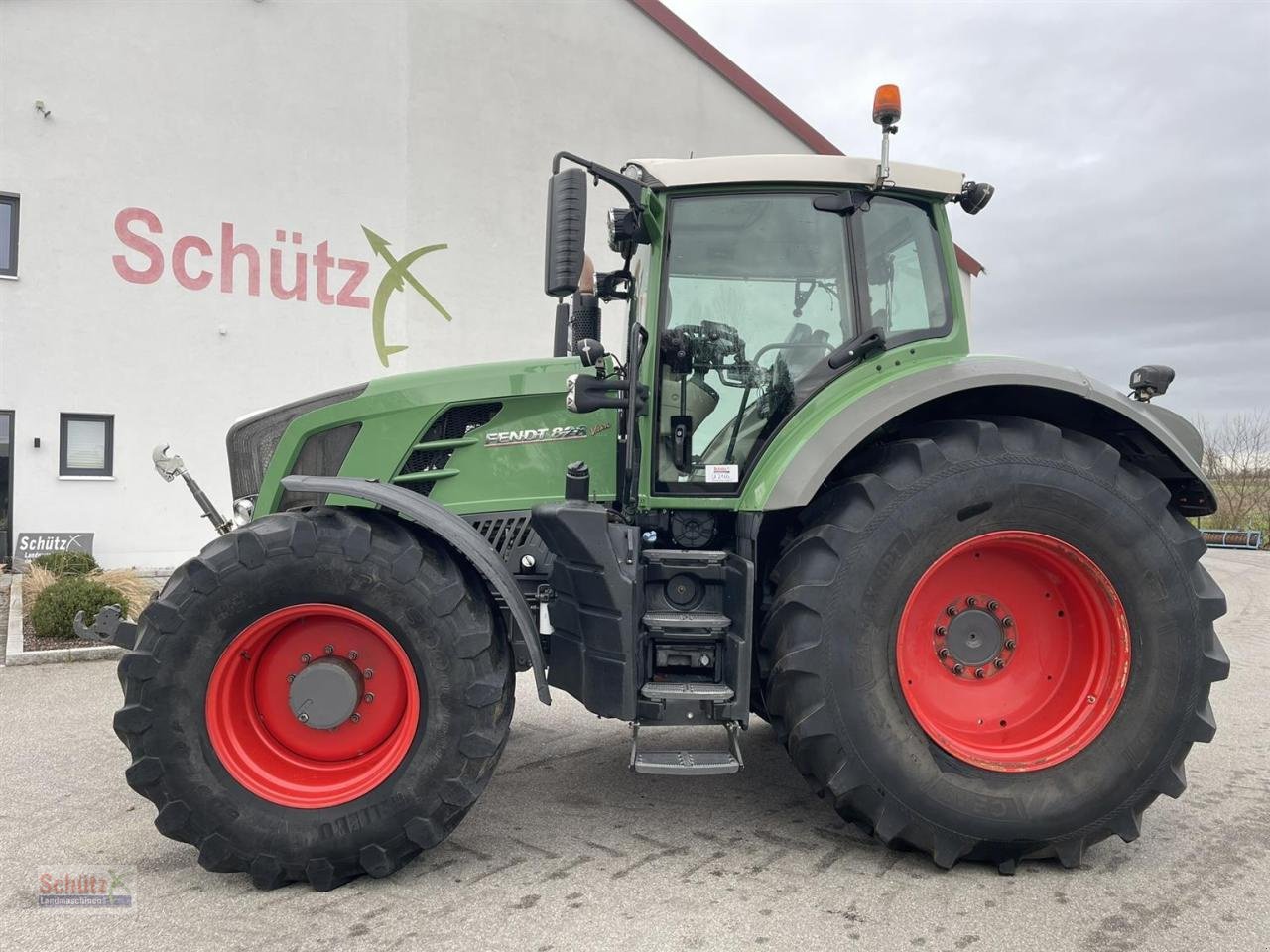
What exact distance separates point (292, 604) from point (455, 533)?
0.59 meters

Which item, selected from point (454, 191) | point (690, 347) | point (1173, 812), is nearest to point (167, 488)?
point (454, 191)

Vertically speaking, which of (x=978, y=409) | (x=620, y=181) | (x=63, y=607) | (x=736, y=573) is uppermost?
(x=620, y=181)

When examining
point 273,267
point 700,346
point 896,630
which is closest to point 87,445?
point 273,267

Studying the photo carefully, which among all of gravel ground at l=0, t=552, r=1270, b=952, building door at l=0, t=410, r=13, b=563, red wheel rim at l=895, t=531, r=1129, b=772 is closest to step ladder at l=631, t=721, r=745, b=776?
gravel ground at l=0, t=552, r=1270, b=952

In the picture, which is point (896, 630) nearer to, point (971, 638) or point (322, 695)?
point (971, 638)

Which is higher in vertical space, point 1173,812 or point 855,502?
point 855,502

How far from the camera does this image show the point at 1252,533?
2436cm

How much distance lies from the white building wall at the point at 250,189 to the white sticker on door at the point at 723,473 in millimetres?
9899

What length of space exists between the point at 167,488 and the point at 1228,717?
36.9 ft

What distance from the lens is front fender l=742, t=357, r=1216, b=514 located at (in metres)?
3.06

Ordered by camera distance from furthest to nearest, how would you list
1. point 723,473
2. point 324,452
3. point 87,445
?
point 87,445 → point 324,452 → point 723,473

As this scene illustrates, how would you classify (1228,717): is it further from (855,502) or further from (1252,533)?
(1252,533)

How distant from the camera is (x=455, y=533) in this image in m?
3.02

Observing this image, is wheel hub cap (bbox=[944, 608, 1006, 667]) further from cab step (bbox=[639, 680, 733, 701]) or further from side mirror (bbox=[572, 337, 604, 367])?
side mirror (bbox=[572, 337, 604, 367])
